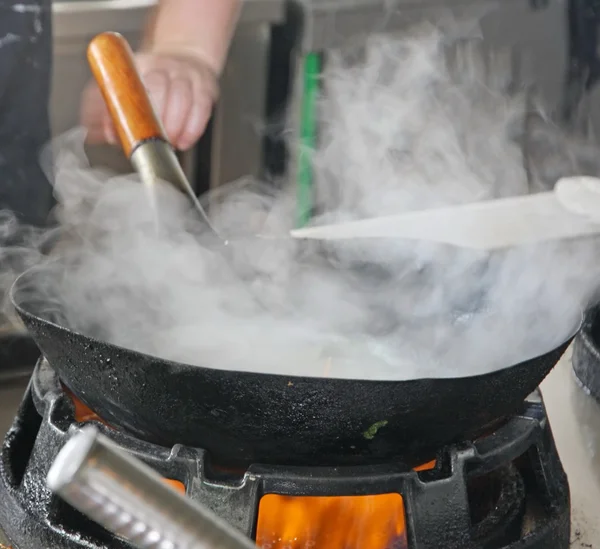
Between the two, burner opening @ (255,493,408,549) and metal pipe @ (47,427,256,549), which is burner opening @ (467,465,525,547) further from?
metal pipe @ (47,427,256,549)

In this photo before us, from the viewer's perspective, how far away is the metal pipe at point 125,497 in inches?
11.8

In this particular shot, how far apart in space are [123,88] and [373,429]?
578mm

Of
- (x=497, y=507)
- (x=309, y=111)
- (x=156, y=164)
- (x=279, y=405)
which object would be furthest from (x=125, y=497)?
(x=309, y=111)

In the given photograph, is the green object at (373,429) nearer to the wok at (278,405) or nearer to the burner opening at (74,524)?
the wok at (278,405)

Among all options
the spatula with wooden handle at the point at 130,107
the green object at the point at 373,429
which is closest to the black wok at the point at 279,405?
the green object at the point at 373,429

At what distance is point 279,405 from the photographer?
0.57 m

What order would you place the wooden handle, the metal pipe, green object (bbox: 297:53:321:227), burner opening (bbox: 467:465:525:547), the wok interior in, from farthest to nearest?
green object (bbox: 297:53:321:227) < the wooden handle < the wok interior < burner opening (bbox: 467:465:525:547) < the metal pipe

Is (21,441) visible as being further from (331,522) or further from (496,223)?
(496,223)

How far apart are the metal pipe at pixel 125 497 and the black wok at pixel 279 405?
9.5 inches

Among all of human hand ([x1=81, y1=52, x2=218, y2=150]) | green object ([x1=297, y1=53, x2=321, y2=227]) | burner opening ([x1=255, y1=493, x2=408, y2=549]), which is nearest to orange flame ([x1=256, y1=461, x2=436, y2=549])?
burner opening ([x1=255, y1=493, x2=408, y2=549])

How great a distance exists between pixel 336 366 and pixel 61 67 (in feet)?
6.92

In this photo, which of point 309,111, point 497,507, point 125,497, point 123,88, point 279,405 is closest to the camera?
point 125,497

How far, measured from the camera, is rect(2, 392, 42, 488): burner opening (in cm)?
74

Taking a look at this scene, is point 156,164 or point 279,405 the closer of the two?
point 279,405
